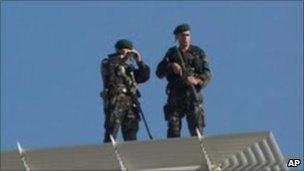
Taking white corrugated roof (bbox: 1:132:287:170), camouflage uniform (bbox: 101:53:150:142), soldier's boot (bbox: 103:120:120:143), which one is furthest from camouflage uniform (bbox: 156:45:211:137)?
white corrugated roof (bbox: 1:132:287:170)

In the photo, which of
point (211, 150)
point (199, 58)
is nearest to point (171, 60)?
point (199, 58)

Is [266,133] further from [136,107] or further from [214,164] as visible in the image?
[136,107]

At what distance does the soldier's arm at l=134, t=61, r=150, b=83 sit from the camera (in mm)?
20703

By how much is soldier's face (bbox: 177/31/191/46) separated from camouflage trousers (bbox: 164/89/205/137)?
2.13ft

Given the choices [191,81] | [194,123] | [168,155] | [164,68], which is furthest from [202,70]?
[168,155]

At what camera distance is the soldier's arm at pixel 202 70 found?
→ 2059 cm

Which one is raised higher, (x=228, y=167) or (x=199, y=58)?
(x=199, y=58)

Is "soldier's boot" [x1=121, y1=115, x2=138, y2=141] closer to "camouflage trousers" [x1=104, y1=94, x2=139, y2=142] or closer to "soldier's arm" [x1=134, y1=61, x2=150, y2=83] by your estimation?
"camouflage trousers" [x1=104, y1=94, x2=139, y2=142]

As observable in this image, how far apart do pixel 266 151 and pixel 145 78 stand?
2210 millimetres

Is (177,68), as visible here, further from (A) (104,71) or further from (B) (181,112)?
(A) (104,71)

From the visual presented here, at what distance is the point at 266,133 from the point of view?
1936 cm

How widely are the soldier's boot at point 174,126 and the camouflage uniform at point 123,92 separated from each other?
434 millimetres

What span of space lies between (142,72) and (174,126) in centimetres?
82

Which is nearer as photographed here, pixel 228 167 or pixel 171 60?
pixel 228 167
